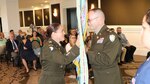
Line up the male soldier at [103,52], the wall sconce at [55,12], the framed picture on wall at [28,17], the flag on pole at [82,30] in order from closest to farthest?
the flag on pole at [82,30] → the male soldier at [103,52] → the wall sconce at [55,12] → the framed picture on wall at [28,17]

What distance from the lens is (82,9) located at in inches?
61.9

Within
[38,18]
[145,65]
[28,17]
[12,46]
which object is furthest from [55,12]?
[145,65]

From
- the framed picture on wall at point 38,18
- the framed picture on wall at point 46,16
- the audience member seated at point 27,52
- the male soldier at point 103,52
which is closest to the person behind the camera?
the male soldier at point 103,52

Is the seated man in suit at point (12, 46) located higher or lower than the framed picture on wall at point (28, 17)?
lower

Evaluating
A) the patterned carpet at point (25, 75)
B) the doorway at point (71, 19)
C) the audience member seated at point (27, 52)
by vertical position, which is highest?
the doorway at point (71, 19)

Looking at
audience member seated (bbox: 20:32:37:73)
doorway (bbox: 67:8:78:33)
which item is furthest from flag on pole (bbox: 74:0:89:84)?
doorway (bbox: 67:8:78:33)

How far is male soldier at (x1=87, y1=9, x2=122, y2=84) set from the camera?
2057 millimetres

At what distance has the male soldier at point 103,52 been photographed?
206cm

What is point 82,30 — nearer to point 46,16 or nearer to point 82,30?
point 82,30

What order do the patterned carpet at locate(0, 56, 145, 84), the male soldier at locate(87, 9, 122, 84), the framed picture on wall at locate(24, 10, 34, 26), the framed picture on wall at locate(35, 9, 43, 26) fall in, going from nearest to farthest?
the male soldier at locate(87, 9, 122, 84), the patterned carpet at locate(0, 56, 145, 84), the framed picture on wall at locate(35, 9, 43, 26), the framed picture on wall at locate(24, 10, 34, 26)

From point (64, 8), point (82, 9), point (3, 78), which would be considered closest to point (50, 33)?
point (82, 9)

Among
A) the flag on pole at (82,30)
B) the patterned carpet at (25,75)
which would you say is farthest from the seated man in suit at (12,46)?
the flag on pole at (82,30)

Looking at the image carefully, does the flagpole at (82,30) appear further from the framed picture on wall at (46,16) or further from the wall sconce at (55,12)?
the framed picture on wall at (46,16)

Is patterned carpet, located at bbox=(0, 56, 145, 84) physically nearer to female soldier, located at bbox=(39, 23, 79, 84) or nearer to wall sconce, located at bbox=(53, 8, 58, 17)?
female soldier, located at bbox=(39, 23, 79, 84)
